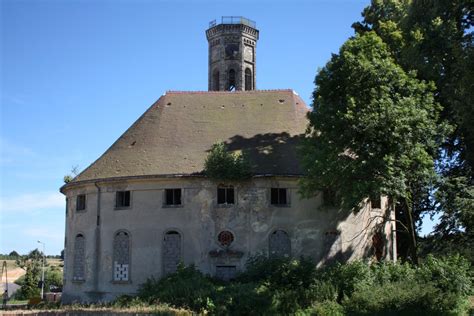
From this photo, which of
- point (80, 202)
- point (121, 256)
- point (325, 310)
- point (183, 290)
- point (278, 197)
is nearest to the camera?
point (325, 310)

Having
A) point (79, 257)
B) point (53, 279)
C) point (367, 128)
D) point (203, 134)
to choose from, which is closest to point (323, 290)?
point (367, 128)

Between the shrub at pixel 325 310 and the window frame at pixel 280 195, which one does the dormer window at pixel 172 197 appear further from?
the shrub at pixel 325 310

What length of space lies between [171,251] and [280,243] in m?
6.08

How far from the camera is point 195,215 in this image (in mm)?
32406

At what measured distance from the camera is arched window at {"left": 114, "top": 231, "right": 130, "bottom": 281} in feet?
107

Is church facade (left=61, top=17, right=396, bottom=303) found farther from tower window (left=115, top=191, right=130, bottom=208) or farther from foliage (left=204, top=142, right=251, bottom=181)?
foliage (left=204, top=142, right=251, bottom=181)

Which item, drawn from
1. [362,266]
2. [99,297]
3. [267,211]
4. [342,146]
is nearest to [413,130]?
[342,146]

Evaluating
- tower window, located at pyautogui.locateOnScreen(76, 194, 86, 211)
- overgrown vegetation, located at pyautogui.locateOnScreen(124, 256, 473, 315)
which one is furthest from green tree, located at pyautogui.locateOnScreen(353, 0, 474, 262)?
tower window, located at pyautogui.locateOnScreen(76, 194, 86, 211)

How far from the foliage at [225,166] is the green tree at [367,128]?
13.3 ft

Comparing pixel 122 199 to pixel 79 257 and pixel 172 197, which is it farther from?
pixel 79 257

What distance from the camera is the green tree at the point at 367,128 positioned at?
26.8 m

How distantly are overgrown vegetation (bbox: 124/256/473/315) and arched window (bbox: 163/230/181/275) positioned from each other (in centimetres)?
194

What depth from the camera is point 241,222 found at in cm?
3216

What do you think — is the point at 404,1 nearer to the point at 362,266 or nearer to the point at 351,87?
the point at 351,87
